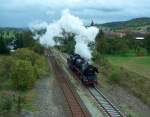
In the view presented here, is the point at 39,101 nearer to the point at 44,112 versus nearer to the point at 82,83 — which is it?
the point at 44,112

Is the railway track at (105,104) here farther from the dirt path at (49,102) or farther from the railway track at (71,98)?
the dirt path at (49,102)

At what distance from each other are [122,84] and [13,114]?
18.5m

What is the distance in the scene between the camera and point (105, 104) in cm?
2906

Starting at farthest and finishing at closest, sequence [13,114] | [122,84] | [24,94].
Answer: [122,84], [24,94], [13,114]

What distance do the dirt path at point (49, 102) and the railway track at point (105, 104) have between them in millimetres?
2810

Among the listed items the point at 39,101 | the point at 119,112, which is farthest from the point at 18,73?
the point at 119,112

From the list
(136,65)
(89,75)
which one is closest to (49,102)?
(89,75)

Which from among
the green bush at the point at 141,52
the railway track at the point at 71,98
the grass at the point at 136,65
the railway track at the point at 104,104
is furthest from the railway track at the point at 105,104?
the green bush at the point at 141,52

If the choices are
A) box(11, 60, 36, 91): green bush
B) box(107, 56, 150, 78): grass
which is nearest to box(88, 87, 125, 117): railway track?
box(11, 60, 36, 91): green bush

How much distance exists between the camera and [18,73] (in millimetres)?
36719

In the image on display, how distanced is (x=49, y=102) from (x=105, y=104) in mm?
4721

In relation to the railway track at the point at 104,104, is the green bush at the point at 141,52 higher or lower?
lower

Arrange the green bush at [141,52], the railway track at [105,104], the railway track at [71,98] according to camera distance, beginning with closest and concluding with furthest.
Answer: the railway track at [71,98] → the railway track at [105,104] → the green bush at [141,52]

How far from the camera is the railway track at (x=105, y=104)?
25.5 m
